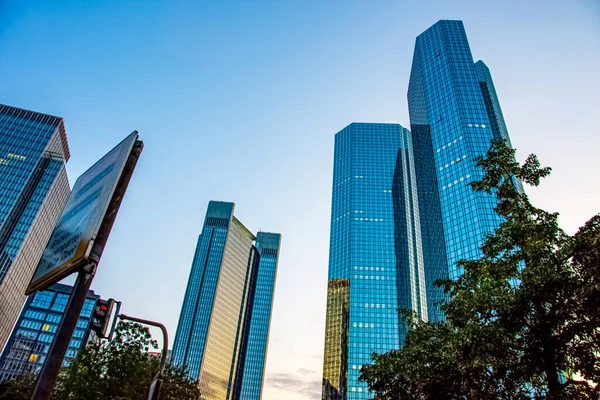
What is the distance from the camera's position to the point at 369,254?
16025cm

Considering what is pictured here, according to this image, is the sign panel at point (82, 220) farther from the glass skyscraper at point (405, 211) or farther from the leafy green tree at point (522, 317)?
the glass skyscraper at point (405, 211)

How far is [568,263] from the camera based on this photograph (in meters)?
15.9

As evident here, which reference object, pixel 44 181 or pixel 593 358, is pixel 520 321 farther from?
pixel 44 181

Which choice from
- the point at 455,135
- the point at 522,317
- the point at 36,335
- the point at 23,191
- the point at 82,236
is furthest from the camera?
the point at 36,335

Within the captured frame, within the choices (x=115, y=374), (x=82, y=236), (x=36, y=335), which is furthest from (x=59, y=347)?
(x=36, y=335)

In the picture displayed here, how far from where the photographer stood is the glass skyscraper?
5404 inches

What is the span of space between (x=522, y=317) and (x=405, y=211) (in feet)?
541

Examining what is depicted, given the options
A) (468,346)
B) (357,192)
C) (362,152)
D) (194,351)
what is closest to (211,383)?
(194,351)

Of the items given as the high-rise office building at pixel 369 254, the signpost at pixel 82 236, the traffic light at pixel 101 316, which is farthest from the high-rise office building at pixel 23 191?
the traffic light at pixel 101 316

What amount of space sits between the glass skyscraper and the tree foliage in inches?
3967

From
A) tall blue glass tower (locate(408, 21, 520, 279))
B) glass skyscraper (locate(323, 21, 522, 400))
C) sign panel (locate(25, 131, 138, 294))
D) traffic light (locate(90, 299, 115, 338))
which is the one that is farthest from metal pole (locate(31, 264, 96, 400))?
tall blue glass tower (locate(408, 21, 520, 279))

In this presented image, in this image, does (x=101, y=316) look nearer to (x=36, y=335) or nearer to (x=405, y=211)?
(x=405, y=211)

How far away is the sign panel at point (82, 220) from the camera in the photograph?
35.1ft

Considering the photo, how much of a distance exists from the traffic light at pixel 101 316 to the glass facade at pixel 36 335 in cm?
15540
